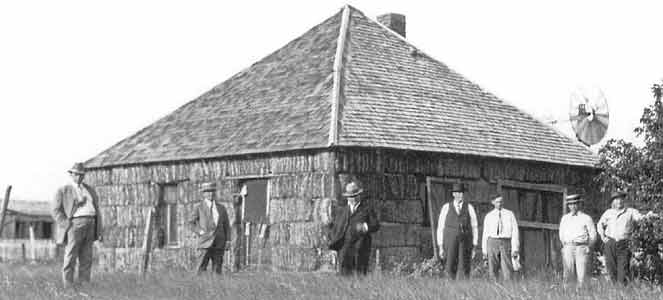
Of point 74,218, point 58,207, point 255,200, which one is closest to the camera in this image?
point 58,207

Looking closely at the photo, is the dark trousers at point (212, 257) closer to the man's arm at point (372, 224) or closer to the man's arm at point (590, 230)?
the man's arm at point (372, 224)

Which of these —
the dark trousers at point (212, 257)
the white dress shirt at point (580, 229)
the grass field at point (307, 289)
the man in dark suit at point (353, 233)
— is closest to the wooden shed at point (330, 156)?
the dark trousers at point (212, 257)

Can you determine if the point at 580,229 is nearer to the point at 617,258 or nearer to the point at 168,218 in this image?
the point at 617,258

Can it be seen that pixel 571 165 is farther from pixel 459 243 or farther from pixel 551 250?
pixel 459 243

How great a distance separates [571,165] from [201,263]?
34.6 feet

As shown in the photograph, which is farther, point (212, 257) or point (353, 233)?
point (212, 257)

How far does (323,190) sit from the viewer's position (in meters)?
21.8

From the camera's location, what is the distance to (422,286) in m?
14.9

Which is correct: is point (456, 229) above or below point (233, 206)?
below

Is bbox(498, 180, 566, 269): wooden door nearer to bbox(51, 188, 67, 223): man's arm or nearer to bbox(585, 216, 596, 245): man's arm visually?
bbox(585, 216, 596, 245): man's arm

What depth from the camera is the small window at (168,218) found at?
26.0 meters

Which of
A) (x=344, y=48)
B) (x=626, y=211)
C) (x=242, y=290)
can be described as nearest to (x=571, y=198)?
(x=626, y=211)

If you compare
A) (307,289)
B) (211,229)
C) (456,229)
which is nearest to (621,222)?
(456,229)

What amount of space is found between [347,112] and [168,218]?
5.84 metres
